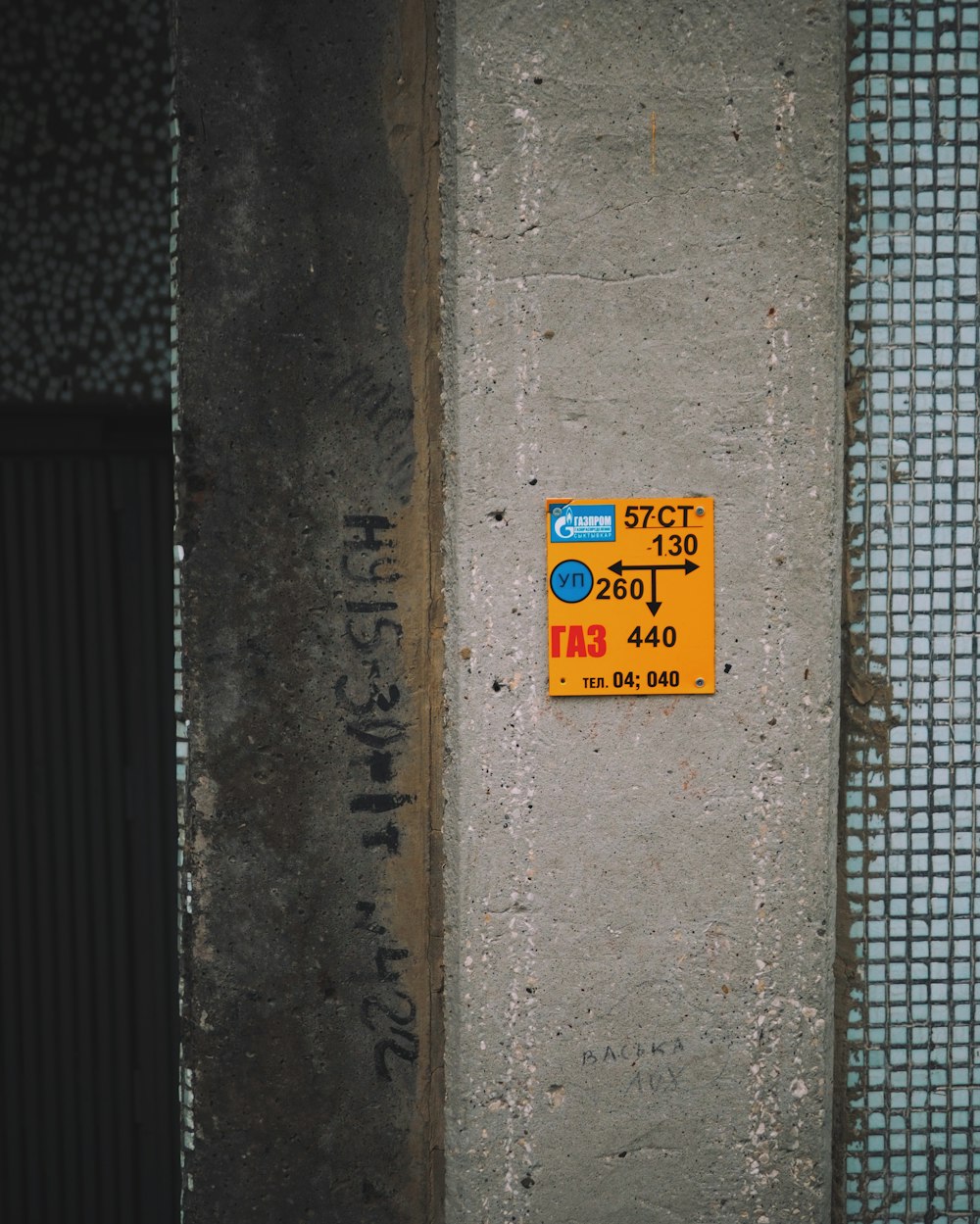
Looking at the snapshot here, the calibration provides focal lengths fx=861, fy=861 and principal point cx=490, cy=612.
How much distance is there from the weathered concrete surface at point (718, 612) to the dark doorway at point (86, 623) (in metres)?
1.27

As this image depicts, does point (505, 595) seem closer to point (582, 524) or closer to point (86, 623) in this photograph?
point (582, 524)

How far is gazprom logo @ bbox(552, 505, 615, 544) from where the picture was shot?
1.91m

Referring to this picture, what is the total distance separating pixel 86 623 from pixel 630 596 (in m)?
1.79

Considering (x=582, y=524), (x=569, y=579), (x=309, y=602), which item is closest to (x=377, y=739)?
(x=309, y=602)

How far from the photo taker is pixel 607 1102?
193 cm

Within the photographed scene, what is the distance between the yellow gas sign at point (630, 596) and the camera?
1.91m

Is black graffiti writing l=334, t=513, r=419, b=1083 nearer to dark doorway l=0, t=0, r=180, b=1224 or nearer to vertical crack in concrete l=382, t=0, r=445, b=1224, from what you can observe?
vertical crack in concrete l=382, t=0, r=445, b=1224

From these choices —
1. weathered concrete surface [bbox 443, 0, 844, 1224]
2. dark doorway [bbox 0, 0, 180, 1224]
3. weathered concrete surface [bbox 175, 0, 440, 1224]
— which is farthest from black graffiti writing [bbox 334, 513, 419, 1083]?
dark doorway [bbox 0, 0, 180, 1224]

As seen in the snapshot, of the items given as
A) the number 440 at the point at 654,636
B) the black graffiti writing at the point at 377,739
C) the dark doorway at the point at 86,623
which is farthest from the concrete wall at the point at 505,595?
the dark doorway at the point at 86,623

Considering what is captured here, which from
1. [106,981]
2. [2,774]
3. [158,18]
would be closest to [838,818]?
[106,981]

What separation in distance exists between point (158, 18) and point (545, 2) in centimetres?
145

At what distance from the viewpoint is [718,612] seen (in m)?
1.94

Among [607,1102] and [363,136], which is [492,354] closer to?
[363,136]

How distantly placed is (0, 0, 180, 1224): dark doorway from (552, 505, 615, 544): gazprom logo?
1.44 meters
